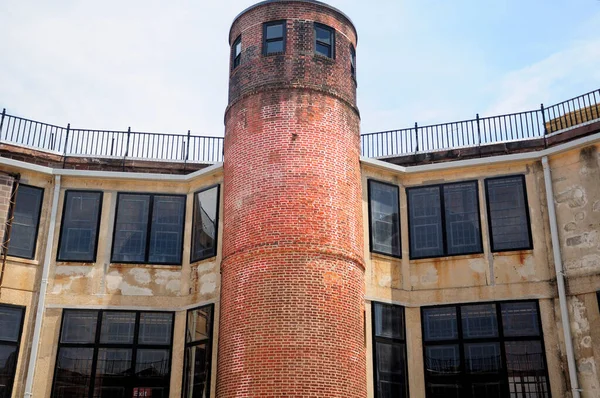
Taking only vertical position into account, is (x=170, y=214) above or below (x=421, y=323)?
above

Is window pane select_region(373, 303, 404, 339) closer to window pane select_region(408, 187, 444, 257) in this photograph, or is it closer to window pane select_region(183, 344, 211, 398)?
window pane select_region(408, 187, 444, 257)

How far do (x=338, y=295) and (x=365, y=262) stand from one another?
6.90 ft

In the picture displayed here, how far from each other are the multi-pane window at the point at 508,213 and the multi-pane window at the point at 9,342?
12803mm

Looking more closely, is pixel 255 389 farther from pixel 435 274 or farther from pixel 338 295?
pixel 435 274

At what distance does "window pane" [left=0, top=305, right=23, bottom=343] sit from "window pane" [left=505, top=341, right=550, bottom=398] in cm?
1269

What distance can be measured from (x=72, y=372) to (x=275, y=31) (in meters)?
10.7

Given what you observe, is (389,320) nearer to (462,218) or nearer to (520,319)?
(520,319)

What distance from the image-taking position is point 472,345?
18.8m

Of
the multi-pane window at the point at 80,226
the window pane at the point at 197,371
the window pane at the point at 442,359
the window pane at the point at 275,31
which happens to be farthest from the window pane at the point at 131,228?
the window pane at the point at 442,359

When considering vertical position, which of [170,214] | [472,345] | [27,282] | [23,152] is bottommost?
[472,345]

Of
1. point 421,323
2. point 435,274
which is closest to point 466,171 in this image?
point 435,274

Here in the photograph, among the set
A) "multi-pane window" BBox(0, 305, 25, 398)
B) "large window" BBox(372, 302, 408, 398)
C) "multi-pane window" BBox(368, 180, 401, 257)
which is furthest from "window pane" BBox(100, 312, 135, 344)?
"multi-pane window" BBox(368, 180, 401, 257)

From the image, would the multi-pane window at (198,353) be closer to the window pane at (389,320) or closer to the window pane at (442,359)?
the window pane at (389,320)

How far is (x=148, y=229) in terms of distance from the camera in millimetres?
20719
